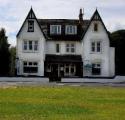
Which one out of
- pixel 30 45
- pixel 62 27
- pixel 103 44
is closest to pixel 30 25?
pixel 30 45

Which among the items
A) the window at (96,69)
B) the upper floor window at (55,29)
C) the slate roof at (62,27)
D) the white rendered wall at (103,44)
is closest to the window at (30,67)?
the slate roof at (62,27)

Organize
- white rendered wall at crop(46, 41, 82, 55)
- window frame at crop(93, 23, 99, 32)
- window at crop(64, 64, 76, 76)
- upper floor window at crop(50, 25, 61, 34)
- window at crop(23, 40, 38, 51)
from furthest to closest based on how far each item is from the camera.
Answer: upper floor window at crop(50, 25, 61, 34) < white rendered wall at crop(46, 41, 82, 55) < window frame at crop(93, 23, 99, 32) < window at crop(23, 40, 38, 51) < window at crop(64, 64, 76, 76)

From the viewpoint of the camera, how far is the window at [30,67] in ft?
285

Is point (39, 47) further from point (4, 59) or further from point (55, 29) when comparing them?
point (4, 59)

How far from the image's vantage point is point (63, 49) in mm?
89750

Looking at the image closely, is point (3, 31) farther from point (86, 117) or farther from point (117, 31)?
point (86, 117)

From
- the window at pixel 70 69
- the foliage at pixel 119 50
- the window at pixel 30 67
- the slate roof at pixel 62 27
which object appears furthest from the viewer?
the foliage at pixel 119 50

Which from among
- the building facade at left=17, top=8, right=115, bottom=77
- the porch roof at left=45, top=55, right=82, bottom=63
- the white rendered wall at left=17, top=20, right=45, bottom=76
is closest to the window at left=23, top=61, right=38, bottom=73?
the building facade at left=17, top=8, right=115, bottom=77

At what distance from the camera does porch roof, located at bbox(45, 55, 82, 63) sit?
88.1 metres

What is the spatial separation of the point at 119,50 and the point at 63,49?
14.3 m

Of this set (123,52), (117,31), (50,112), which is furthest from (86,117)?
(117,31)

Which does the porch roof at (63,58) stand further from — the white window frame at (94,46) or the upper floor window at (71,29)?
the upper floor window at (71,29)

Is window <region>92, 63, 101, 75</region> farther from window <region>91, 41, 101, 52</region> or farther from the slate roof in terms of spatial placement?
the slate roof

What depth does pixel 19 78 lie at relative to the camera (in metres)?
77.4
